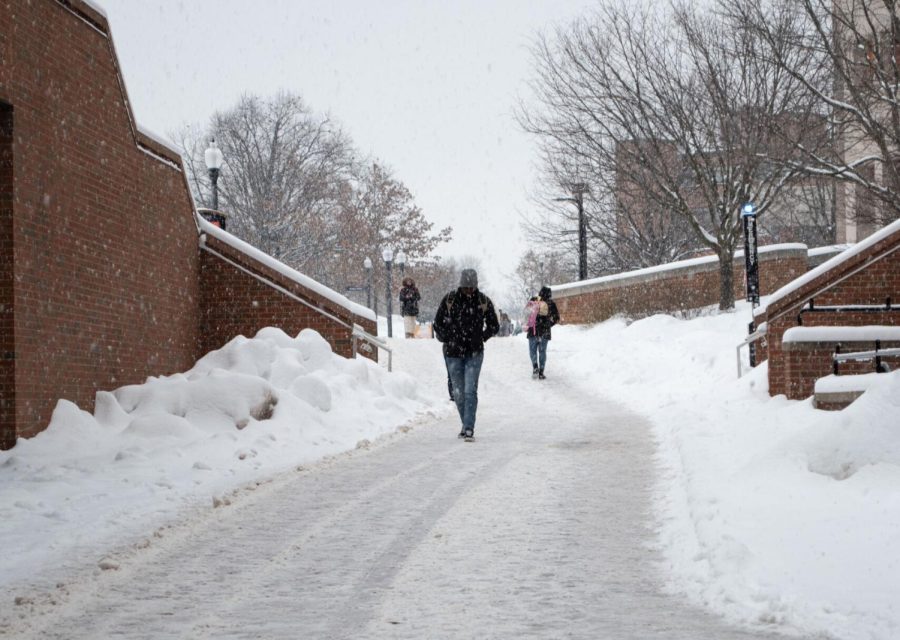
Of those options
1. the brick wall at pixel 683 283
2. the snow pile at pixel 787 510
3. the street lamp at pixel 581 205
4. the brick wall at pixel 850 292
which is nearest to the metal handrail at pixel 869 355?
the snow pile at pixel 787 510

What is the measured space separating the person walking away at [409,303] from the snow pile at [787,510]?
14.5 metres

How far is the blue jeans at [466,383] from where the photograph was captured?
1185 cm

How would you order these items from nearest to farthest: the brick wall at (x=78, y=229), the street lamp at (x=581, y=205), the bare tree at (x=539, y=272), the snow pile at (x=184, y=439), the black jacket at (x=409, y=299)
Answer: the snow pile at (x=184, y=439), the brick wall at (x=78, y=229), the black jacket at (x=409, y=299), the street lamp at (x=581, y=205), the bare tree at (x=539, y=272)

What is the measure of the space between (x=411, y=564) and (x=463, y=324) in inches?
248

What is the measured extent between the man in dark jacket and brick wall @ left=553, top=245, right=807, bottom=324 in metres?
14.8

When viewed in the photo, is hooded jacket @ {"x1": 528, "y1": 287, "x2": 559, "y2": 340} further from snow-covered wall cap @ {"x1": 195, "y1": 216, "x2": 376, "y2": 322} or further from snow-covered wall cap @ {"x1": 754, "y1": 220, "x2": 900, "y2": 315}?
snow-covered wall cap @ {"x1": 754, "y1": 220, "x2": 900, "y2": 315}

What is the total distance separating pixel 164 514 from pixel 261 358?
6470mm

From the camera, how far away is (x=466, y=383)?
12.0m

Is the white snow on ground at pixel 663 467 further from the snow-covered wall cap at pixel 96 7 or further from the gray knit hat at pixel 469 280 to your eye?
the snow-covered wall cap at pixel 96 7

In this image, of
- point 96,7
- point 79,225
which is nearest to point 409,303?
point 96,7

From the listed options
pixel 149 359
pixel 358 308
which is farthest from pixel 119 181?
pixel 358 308

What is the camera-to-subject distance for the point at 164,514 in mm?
7363

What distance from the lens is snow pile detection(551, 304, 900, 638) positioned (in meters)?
4.85

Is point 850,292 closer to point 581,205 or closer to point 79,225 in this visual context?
point 79,225
